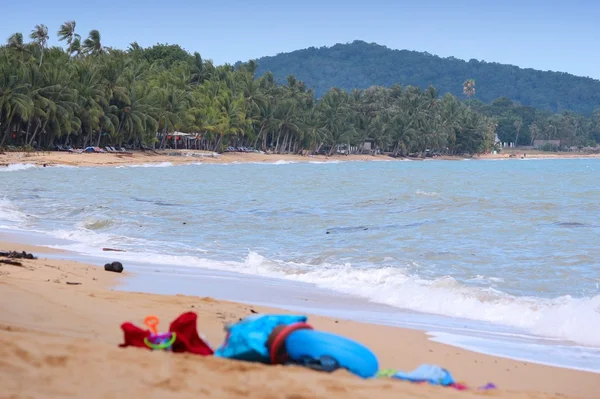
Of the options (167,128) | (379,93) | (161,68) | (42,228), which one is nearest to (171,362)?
(42,228)

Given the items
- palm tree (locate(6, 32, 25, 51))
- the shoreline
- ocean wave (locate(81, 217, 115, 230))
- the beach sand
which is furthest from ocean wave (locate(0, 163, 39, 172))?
the beach sand

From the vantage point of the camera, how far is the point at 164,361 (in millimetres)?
4738

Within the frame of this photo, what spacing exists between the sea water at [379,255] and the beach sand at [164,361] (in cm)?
77

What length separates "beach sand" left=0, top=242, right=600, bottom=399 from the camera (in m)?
4.18

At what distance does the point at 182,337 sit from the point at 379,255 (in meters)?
9.35

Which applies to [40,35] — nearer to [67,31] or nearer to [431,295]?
[67,31]

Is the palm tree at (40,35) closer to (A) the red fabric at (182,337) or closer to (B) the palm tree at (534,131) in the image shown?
(A) the red fabric at (182,337)

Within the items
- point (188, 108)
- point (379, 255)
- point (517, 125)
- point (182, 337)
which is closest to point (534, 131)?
point (517, 125)

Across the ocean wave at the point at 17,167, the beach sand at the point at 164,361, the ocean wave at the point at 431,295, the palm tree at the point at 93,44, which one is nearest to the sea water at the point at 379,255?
the ocean wave at the point at 431,295

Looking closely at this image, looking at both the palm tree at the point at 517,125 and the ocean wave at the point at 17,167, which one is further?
the palm tree at the point at 517,125

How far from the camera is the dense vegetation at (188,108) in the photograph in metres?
63.9

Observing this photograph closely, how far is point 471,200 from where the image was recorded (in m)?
31.0

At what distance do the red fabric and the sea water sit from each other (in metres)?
2.84

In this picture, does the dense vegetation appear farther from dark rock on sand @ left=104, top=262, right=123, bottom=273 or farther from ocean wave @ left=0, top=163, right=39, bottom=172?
dark rock on sand @ left=104, top=262, right=123, bottom=273
